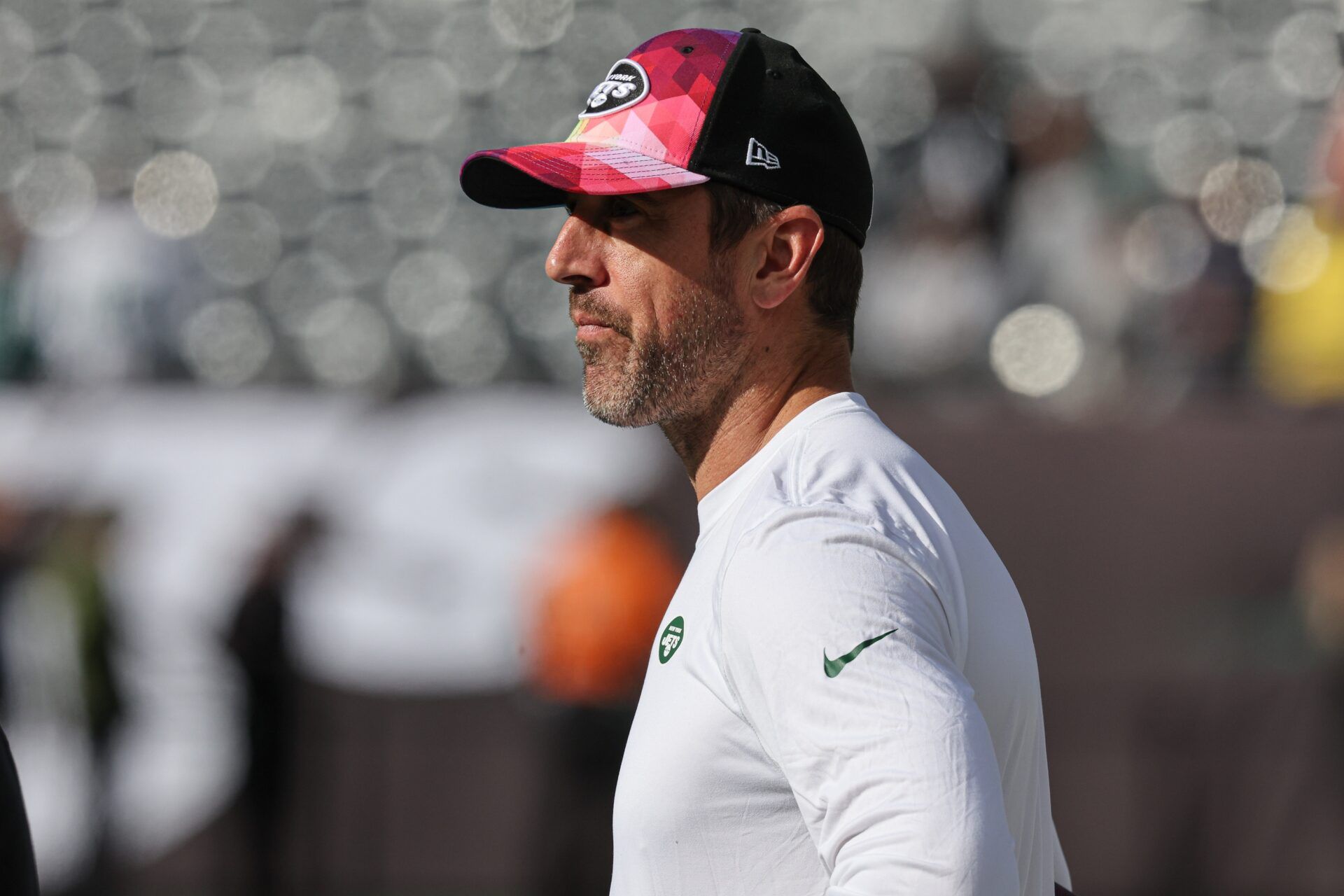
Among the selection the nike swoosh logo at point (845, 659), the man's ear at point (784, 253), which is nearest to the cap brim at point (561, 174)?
the man's ear at point (784, 253)

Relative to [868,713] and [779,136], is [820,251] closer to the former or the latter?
[779,136]

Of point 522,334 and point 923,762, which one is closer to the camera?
point 923,762

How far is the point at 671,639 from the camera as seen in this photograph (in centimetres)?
159

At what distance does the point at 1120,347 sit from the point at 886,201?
4.44 feet

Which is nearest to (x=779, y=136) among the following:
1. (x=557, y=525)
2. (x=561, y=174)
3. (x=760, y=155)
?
(x=760, y=155)

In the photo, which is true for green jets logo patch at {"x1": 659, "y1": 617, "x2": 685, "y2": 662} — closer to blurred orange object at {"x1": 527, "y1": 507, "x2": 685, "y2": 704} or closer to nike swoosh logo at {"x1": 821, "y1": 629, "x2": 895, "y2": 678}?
nike swoosh logo at {"x1": 821, "y1": 629, "x2": 895, "y2": 678}

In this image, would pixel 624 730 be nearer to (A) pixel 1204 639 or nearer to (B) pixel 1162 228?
(A) pixel 1204 639

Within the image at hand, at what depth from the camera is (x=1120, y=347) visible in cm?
673

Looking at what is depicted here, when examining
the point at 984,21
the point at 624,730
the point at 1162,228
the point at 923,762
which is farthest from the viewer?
the point at 984,21

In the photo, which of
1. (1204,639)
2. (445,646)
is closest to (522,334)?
(445,646)

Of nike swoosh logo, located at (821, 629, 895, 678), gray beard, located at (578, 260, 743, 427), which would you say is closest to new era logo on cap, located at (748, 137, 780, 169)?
gray beard, located at (578, 260, 743, 427)

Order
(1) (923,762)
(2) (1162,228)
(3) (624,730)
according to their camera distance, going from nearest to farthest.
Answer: (1) (923,762) → (3) (624,730) → (2) (1162,228)

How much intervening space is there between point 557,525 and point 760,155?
5082 millimetres

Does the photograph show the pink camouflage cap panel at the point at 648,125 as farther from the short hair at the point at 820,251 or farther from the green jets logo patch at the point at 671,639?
the green jets logo patch at the point at 671,639
